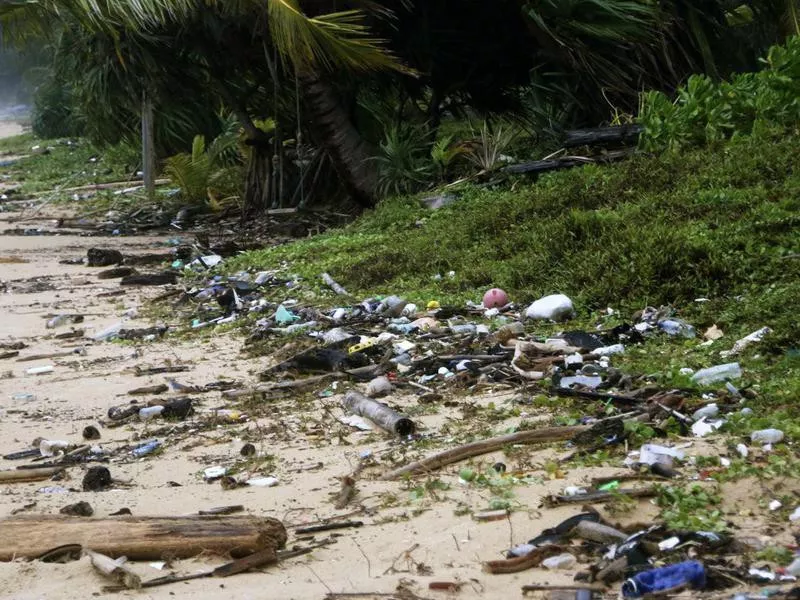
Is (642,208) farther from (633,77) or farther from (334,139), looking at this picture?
(334,139)

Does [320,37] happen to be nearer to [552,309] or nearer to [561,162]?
[561,162]

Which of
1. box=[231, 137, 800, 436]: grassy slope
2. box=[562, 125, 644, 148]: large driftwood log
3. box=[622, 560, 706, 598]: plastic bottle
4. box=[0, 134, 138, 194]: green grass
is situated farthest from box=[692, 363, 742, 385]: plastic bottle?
box=[0, 134, 138, 194]: green grass

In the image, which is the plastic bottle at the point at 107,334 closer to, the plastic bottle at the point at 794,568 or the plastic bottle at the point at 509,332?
the plastic bottle at the point at 509,332

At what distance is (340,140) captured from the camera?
13750 mm

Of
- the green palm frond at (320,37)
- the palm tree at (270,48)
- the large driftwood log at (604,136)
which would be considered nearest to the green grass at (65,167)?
the palm tree at (270,48)

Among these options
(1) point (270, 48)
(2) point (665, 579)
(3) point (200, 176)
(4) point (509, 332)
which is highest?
(1) point (270, 48)

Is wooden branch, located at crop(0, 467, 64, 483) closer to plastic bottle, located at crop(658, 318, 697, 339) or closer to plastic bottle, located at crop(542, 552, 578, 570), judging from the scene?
plastic bottle, located at crop(542, 552, 578, 570)

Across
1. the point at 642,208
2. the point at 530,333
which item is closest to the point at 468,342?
the point at 530,333

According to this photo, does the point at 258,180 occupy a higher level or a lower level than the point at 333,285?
lower

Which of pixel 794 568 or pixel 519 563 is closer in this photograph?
pixel 794 568

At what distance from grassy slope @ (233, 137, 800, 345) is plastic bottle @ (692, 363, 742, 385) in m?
0.46

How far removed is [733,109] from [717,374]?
18.6 ft

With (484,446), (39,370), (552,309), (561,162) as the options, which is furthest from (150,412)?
(561,162)

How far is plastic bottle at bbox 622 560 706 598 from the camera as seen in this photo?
131 inches
